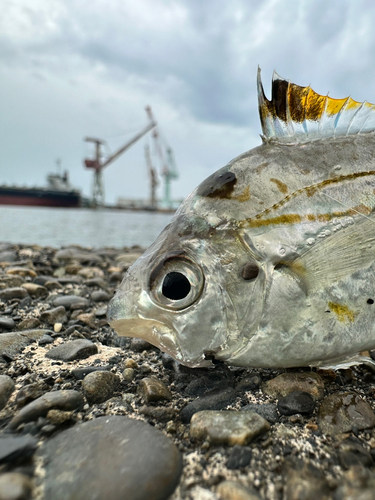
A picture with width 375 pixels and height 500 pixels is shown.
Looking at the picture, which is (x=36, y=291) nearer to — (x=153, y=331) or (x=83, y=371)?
(x=83, y=371)

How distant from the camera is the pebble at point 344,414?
1866 millimetres

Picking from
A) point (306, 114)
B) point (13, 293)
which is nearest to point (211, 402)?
point (306, 114)

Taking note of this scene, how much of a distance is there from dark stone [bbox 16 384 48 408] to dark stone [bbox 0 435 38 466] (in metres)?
0.37

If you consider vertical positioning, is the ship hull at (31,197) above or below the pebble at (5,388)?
above

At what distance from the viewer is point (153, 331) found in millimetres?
2039

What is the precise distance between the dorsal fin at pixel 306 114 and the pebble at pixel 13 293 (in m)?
3.42

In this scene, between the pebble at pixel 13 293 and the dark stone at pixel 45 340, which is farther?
the pebble at pixel 13 293

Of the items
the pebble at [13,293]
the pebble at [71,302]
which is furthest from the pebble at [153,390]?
the pebble at [13,293]

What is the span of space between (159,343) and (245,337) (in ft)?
1.69

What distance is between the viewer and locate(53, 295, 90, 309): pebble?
397 centimetres

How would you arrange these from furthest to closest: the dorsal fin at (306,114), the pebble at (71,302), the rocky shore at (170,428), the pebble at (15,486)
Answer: the pebble at (71,302), the dorsal fin at (306,114), the rocky shore at (170,428), the pebble at (15,486)

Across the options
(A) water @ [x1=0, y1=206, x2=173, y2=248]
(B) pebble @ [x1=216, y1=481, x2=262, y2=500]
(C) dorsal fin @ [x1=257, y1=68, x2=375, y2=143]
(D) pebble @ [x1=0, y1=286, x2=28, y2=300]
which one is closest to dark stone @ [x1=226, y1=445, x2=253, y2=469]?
(B) pebble @ [x1=216, y1=481, x2=262, y2=500]

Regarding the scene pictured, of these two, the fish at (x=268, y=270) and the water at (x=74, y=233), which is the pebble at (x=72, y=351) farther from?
the water at (x=74, y=233)

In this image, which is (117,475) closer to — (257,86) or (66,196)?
(257,86)
